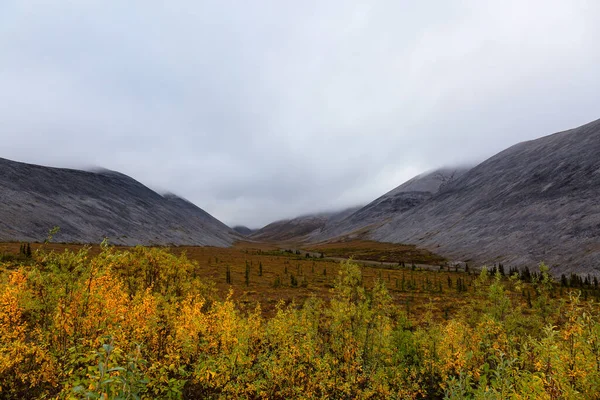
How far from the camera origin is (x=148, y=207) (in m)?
131

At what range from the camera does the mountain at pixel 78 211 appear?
215ft

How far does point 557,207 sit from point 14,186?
124 meters

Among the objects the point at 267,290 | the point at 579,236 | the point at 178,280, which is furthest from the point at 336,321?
the point at 579,236

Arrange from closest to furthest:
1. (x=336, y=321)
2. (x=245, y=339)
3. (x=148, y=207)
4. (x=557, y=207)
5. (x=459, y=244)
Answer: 1. (x=245, y=339)
2. (x=336, y=321)
3. (x=557, y=207)
4. (x=459, y=244)
5. (x=148, y=207)

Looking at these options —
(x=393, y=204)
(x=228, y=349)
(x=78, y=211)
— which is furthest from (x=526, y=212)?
(x=393, y=204)

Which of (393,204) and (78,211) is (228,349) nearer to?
(78,211)

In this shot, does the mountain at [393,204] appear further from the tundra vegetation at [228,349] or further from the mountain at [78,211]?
the tundra vegetation at [228,349]

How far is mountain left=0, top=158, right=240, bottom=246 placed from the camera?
6562cm

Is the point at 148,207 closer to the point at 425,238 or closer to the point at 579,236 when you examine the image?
the point at 425,238

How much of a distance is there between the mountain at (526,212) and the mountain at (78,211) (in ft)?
225

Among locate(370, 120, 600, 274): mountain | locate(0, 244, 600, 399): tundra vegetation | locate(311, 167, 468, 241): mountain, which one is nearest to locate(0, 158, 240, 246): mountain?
locate(0, 244, 600, 399): tundra vegetation

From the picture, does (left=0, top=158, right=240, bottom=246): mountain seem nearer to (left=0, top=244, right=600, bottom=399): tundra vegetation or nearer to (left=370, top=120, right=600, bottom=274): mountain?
(left=0, top=244, right=600, bottom=399): tundra vegetation

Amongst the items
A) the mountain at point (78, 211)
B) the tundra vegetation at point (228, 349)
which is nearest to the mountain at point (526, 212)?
the tundra vegetation at point (228, 349)

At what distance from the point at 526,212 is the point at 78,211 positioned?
111m
